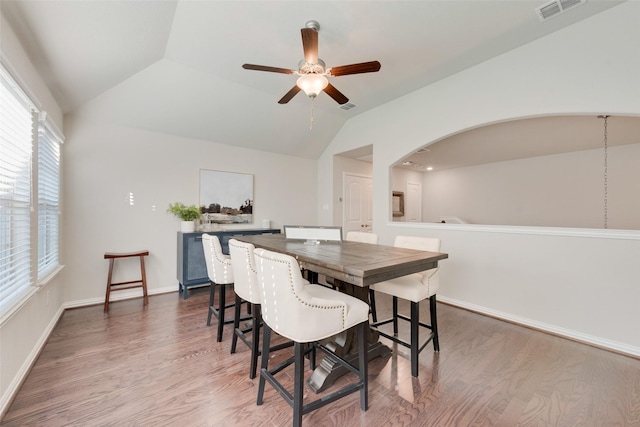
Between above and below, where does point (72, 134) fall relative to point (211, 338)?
above

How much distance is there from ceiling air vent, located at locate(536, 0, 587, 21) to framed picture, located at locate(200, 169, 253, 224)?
14.1 ft

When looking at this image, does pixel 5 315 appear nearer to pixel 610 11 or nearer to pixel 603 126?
pixel 610 11

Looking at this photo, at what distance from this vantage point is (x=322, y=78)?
2.27 meters

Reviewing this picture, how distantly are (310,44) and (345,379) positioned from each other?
2.60m

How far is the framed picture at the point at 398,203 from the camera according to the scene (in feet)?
22.2

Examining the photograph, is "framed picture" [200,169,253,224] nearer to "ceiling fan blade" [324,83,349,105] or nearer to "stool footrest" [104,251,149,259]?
"stool footrest" [104,251,149,259]

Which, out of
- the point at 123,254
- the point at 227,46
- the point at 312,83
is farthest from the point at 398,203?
the point at 123,254

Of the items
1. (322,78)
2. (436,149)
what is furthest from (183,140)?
(436,149)

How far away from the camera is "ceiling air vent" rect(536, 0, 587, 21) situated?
2.27m

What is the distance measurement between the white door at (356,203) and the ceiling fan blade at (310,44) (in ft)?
11.7

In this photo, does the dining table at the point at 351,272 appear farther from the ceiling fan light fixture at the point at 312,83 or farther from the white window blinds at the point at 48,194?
the white window blinds at the point at 48,194

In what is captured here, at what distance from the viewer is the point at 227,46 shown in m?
2.82

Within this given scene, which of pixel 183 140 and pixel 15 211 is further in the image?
pixel 183 140

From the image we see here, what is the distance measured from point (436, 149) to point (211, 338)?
4957mm
